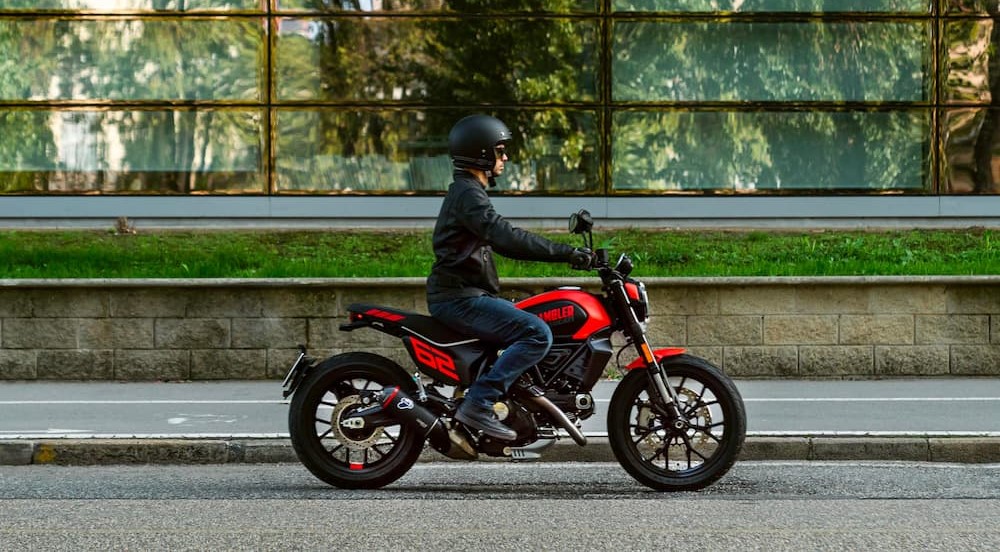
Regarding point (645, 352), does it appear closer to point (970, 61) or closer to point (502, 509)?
point (502, 509)

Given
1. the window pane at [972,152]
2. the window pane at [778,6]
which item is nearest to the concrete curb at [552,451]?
the window pane at [972,152]

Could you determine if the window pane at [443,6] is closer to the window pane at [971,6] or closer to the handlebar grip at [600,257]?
the window pane at [971,6]

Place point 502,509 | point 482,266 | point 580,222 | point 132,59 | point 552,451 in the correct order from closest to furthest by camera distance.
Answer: point 502,509 → point 580,222 → point 482,266 → point 552,451 → point 132,59

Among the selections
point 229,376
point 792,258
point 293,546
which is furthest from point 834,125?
point 293,546

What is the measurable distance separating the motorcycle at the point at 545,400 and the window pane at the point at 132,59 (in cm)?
1360

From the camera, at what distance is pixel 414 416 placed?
24.0 ft

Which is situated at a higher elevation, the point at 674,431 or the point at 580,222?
the point at 580,222

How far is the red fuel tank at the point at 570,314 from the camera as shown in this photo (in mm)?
7277

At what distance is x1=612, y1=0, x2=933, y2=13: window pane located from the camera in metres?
20.5

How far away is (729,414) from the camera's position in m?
7.21

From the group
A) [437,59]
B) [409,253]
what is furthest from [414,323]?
[437,59]

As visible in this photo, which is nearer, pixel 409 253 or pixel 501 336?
pixel 501 336

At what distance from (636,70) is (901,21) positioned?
3719 millimetres

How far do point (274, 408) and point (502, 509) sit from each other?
445cm
